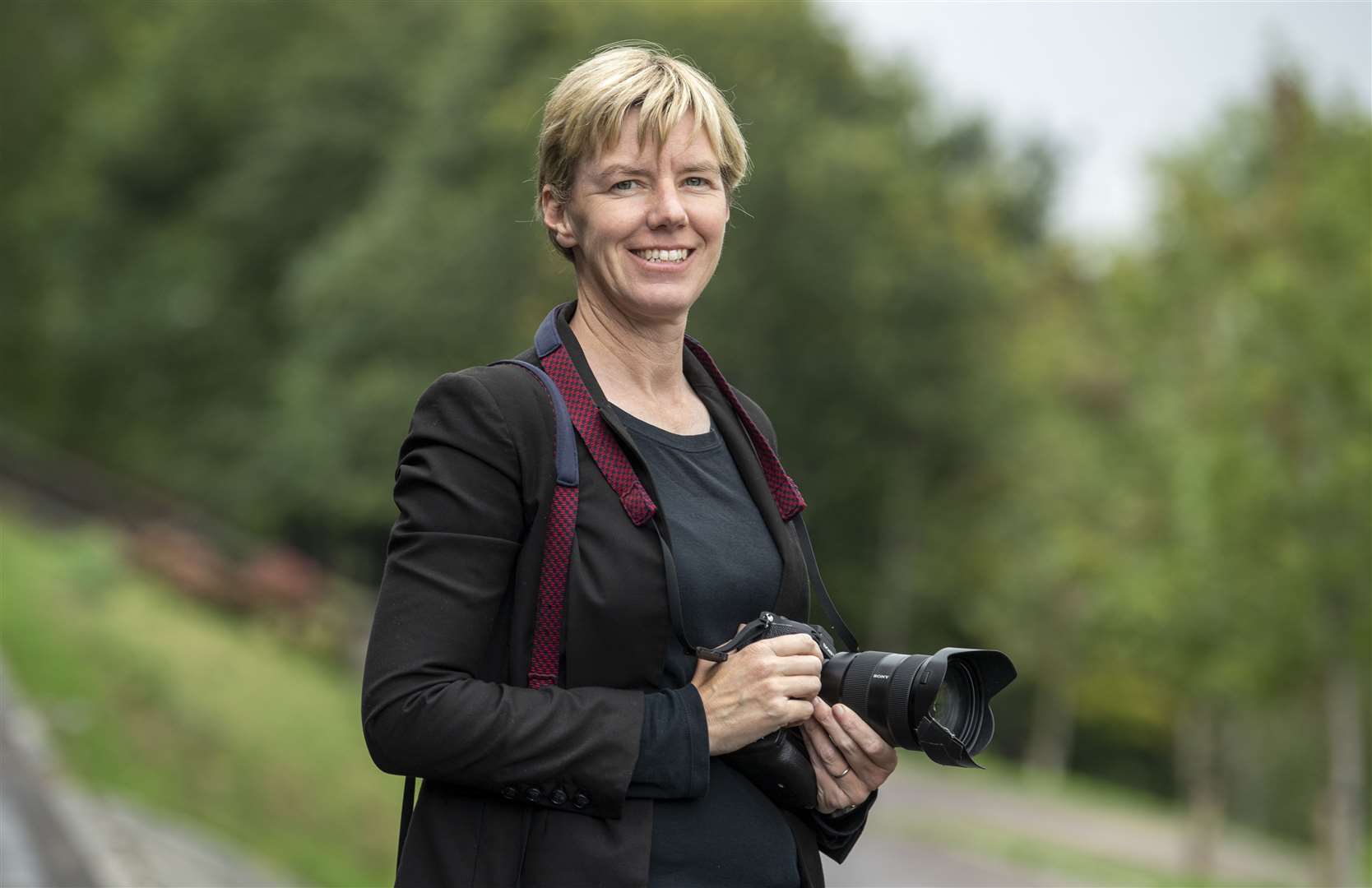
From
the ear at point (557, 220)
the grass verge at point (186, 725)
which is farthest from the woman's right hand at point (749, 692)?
the grass verge at point (186, 725)

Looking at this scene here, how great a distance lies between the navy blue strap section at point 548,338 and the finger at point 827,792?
0.68 metres

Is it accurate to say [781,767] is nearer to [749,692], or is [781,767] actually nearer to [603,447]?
[749,692]

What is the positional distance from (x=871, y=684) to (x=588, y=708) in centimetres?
42

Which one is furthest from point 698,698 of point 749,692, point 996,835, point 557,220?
point 996,835

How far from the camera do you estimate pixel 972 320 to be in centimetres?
2867

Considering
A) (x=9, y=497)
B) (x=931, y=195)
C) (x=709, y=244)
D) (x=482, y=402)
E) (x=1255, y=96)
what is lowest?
(x=9, y=497)

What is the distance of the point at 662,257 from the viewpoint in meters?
2.40

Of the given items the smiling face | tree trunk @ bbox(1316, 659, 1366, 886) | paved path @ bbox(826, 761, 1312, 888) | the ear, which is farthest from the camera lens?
tree trunk @ bbox(1316, 659, 1366, 886)

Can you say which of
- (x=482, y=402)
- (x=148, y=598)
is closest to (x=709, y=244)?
(x=482, y=402)

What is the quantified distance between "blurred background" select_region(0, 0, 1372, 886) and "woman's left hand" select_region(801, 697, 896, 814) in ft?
20.4

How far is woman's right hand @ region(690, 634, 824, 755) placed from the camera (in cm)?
219

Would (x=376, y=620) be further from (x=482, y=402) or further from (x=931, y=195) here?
(x=931, y=195)

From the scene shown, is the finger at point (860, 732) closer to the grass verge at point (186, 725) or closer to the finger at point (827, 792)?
the finger at point (827, 792)

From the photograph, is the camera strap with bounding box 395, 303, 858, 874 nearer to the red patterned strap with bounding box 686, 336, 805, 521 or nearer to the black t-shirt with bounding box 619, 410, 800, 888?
the black t-shirt with bounding box 619, 410, 800, 888
